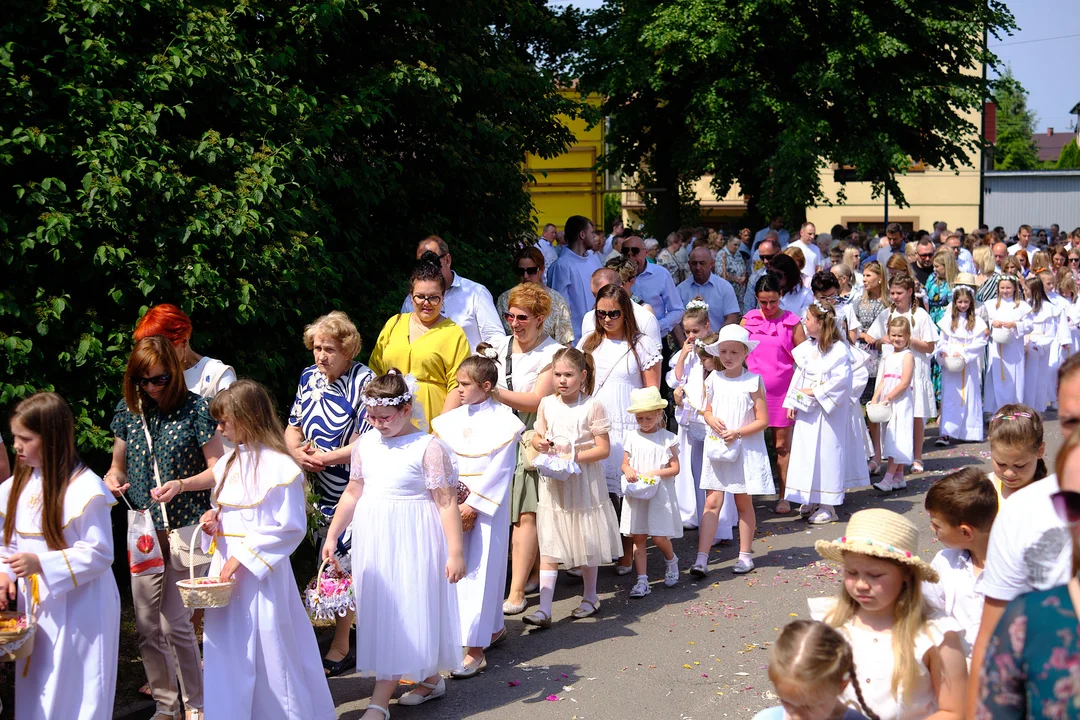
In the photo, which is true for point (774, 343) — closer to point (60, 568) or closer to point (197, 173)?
point (197, 173)

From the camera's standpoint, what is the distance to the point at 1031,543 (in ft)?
11.1

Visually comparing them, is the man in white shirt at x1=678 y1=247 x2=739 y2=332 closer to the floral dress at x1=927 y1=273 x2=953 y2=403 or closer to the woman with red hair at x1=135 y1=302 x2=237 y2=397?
the floral dress at x1=927 y1=273 x2=953 y2=403

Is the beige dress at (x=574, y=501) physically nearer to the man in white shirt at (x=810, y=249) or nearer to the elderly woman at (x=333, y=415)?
the elderly woman at (x=333, y=415)

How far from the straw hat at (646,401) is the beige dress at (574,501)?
1.48ft

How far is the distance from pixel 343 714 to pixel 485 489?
145cm

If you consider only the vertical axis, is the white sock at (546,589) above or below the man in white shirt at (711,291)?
below

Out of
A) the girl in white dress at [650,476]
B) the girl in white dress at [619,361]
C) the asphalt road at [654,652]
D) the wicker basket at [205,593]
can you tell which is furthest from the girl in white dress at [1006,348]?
the wicker basket at [205,593]

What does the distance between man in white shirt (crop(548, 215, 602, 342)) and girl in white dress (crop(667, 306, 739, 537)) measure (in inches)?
93.5

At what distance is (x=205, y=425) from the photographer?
5.93 meters

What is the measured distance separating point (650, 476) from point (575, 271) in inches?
157

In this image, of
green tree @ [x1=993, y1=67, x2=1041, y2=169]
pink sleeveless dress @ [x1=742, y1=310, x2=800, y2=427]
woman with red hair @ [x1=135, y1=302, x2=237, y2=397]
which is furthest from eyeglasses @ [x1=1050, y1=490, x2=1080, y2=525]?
green tree @ [x1=993, y1=67, x2=1041, y2=169]

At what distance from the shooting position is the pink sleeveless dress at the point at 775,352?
406 inches

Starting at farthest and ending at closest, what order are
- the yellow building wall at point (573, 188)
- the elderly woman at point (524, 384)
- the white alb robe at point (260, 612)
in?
the yellow building wall at point (573, 188) → the elderly woman at point (524, 384) → the white alb robe at point (260, 612)

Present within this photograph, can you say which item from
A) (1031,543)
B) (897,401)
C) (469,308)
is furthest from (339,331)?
(897,401)
